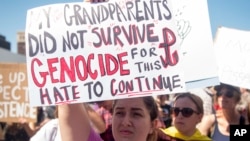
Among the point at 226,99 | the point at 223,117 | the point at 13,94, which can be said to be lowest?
the point at 223,117

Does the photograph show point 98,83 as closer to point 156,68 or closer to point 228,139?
point 156,68

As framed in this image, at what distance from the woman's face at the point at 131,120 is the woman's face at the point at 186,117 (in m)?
0.63

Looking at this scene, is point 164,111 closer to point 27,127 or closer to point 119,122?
point 27,127

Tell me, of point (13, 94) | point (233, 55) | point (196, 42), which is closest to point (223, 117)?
point (233, 55)

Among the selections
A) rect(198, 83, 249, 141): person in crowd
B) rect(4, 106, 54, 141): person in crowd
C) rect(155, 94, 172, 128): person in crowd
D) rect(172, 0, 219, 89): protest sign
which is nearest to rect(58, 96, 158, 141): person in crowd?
rect(172, 0, 219, 89): protest sign

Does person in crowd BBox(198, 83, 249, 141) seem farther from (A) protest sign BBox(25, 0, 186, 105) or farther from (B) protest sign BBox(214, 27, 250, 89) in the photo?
A: (A) protest sign BBox(25, 0, 186, 105)

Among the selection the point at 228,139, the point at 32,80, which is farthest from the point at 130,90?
the point at 228,139

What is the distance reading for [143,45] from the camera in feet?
6.43

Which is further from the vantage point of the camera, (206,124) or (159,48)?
(206,124)

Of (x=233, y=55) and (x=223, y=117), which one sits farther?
(x=233, y=55)

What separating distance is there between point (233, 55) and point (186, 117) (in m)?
1.06

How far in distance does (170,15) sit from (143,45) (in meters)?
0.18

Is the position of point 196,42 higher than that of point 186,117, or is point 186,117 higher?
point 196,42

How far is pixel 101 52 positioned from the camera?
194 centimetres
